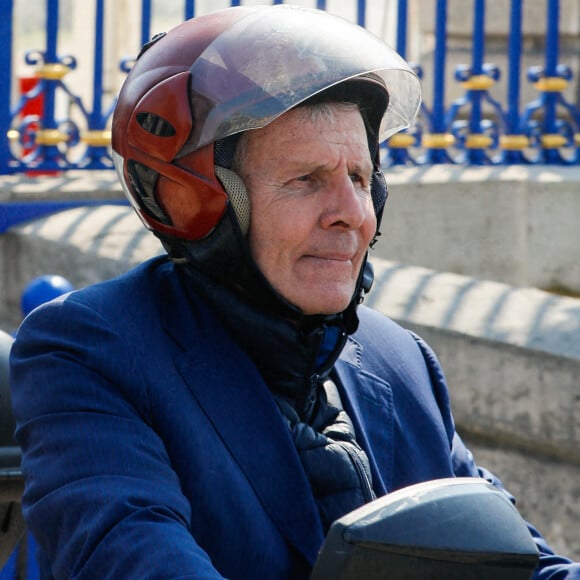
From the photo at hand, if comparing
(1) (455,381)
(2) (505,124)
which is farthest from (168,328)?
(2) (505,124)

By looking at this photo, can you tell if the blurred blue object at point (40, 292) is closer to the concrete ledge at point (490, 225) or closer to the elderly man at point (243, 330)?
the elderly man at point (243, 330)

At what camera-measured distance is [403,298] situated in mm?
4379

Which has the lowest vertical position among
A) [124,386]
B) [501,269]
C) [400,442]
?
[501,269]

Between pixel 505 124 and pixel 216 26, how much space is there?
477cm

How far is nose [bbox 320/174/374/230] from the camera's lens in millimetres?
2215

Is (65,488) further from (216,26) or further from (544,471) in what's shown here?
(544,471)

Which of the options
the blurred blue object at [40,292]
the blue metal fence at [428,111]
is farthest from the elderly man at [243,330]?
the blue metal fence at [428,111]

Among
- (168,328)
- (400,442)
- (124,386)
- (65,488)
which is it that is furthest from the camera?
(400,442)

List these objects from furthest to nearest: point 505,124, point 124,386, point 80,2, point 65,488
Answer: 1. point 80,2
2. point 505,124
3. point 124,386
4. point 65,488

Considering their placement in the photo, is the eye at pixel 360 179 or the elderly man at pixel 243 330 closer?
the elderly man at pixel 243 330

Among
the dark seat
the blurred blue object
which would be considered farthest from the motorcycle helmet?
the blurred blue object

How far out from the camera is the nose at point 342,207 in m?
2.21

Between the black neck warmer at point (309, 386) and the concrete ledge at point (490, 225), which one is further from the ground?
the black neck warmer at point (309, 386)

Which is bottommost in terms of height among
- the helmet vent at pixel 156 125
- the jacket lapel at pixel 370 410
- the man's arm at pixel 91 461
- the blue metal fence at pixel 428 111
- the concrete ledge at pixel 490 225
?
the concrete ledge at pixel 490 225
